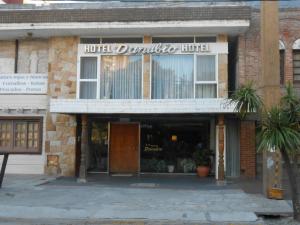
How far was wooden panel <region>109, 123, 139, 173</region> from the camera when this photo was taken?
20.3m

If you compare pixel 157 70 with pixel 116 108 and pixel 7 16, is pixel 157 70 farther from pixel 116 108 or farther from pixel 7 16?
pixel 7 16

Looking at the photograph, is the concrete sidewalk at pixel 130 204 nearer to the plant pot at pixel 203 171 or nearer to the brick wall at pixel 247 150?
the brick wall at pixel 247 150

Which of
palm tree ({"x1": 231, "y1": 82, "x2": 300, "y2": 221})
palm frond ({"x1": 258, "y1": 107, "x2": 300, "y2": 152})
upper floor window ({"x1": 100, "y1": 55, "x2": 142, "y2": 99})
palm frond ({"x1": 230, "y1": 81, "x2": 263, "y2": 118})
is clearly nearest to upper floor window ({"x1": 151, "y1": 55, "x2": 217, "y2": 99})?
upper floor window ({"x1": 100, "y1": 55, "x2": 142, "y2": 99})

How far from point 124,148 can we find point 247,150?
17.2 feet

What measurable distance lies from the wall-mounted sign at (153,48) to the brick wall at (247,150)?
130 inches

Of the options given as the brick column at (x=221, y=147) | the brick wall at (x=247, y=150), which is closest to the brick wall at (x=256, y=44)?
the brick wall at (x=247, y=150)

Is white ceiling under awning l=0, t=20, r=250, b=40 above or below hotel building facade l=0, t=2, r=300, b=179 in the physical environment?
above

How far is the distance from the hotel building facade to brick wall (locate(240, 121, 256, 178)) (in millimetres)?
39

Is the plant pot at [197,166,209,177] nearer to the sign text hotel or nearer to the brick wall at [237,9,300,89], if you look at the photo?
the brick wall at [237,9,300,89]

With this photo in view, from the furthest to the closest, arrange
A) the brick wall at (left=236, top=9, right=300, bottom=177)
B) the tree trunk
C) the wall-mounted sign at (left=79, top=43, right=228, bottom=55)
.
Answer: the wall-mounted sign at (left=79, top=43, right=228, bottom=55)
the brick wall at (left=236, top=9, right=300, bottom=177)
the tree trunk

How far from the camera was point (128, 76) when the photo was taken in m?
19.5

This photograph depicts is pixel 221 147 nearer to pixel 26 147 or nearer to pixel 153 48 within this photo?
pixel 153 48

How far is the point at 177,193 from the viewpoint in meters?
14.4

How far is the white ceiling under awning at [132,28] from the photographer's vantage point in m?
18.2
